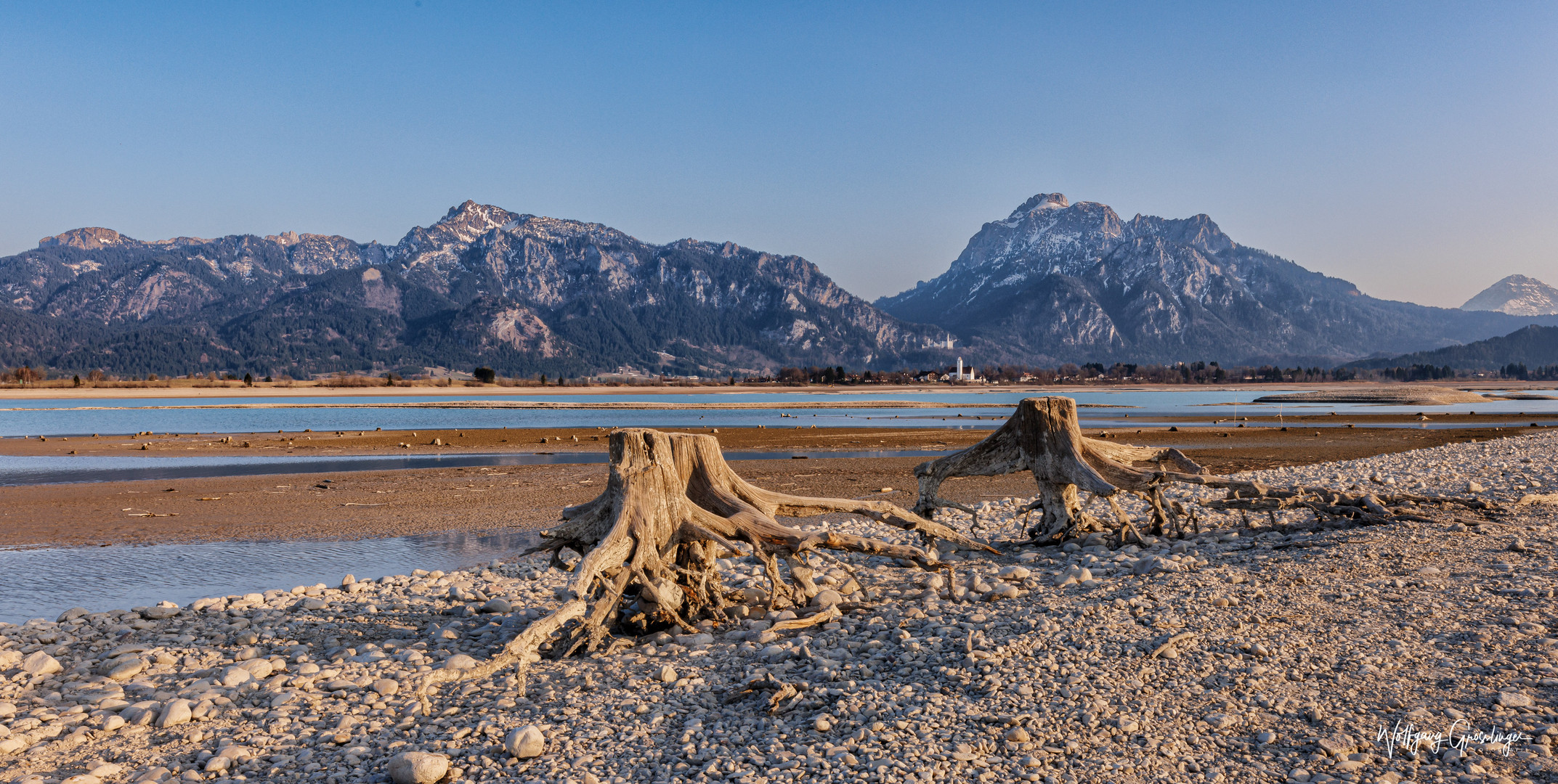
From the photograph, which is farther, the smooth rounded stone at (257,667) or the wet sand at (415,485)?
the wet sand at (415,485)

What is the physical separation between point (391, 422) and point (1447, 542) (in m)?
56.8

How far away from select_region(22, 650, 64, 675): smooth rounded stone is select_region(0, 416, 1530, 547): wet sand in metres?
8.19

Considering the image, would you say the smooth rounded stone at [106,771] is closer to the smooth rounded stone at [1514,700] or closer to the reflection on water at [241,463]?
the smooth rounded stone at [1514,700]

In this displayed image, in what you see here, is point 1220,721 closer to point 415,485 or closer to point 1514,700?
point 1514,700

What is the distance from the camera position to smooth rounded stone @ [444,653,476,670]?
7.41 meters

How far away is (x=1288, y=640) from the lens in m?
7.09

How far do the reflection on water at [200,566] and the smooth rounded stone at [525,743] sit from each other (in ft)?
25.5

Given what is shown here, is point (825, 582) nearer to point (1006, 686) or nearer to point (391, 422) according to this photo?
point (1006, 686)

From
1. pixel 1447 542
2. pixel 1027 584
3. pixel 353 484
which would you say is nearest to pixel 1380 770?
pixel 1027 584

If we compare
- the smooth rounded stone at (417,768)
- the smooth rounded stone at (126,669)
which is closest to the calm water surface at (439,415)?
the smooth rounded stone at (126,669)

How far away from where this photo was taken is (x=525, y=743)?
5.67 metres

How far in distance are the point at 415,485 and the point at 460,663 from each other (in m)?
17.5

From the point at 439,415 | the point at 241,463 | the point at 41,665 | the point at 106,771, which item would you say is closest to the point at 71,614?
the point at 41,665

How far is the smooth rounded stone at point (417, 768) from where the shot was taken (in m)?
5.30
